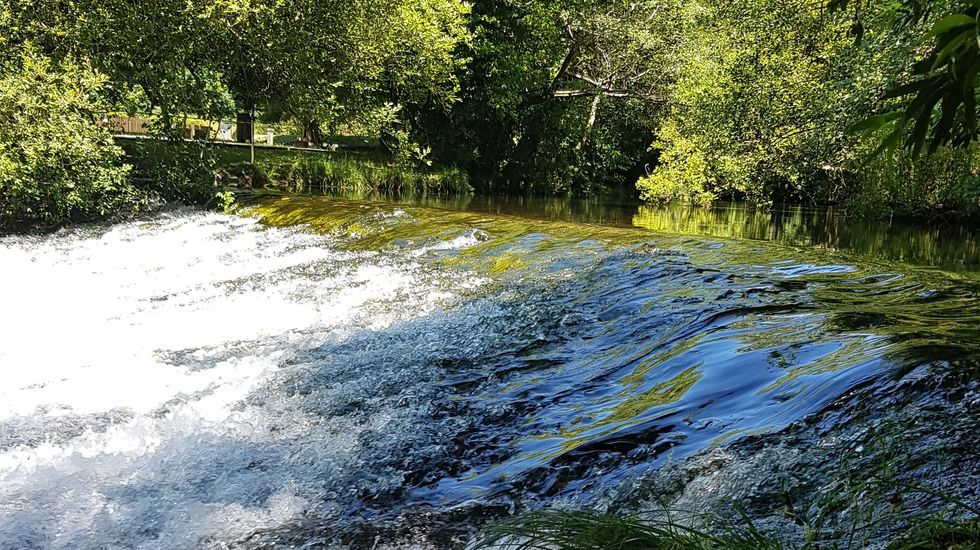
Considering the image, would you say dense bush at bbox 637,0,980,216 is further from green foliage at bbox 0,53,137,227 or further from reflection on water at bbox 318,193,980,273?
green foliage at bbox 0,53,137,227

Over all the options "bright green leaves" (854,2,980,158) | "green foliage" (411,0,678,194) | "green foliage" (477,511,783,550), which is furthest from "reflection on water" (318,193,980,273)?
"bright green leaves" (854,2,980,158)

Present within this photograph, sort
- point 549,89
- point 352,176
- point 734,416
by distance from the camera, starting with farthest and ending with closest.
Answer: point 549,89
point 352,176
point 734,416

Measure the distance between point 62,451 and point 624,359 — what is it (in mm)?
3416

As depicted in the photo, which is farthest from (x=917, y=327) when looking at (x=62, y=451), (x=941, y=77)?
(x=62, y=451)

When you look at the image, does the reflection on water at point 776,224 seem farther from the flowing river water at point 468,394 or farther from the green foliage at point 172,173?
the green foliage at point 172,173

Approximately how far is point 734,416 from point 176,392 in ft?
11.6

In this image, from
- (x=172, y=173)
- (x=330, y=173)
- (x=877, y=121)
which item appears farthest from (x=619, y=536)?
(x=330, y=173)

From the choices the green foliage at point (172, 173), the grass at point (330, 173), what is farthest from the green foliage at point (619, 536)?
the grass at point (330, 173)

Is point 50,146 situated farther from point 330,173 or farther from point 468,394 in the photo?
point 468,394

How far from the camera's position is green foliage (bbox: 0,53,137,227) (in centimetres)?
1161

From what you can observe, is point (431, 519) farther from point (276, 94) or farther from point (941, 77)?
point (276, 94)

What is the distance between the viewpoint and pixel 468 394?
4.55m

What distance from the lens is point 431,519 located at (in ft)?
9.79

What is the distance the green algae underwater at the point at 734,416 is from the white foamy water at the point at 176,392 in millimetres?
852
